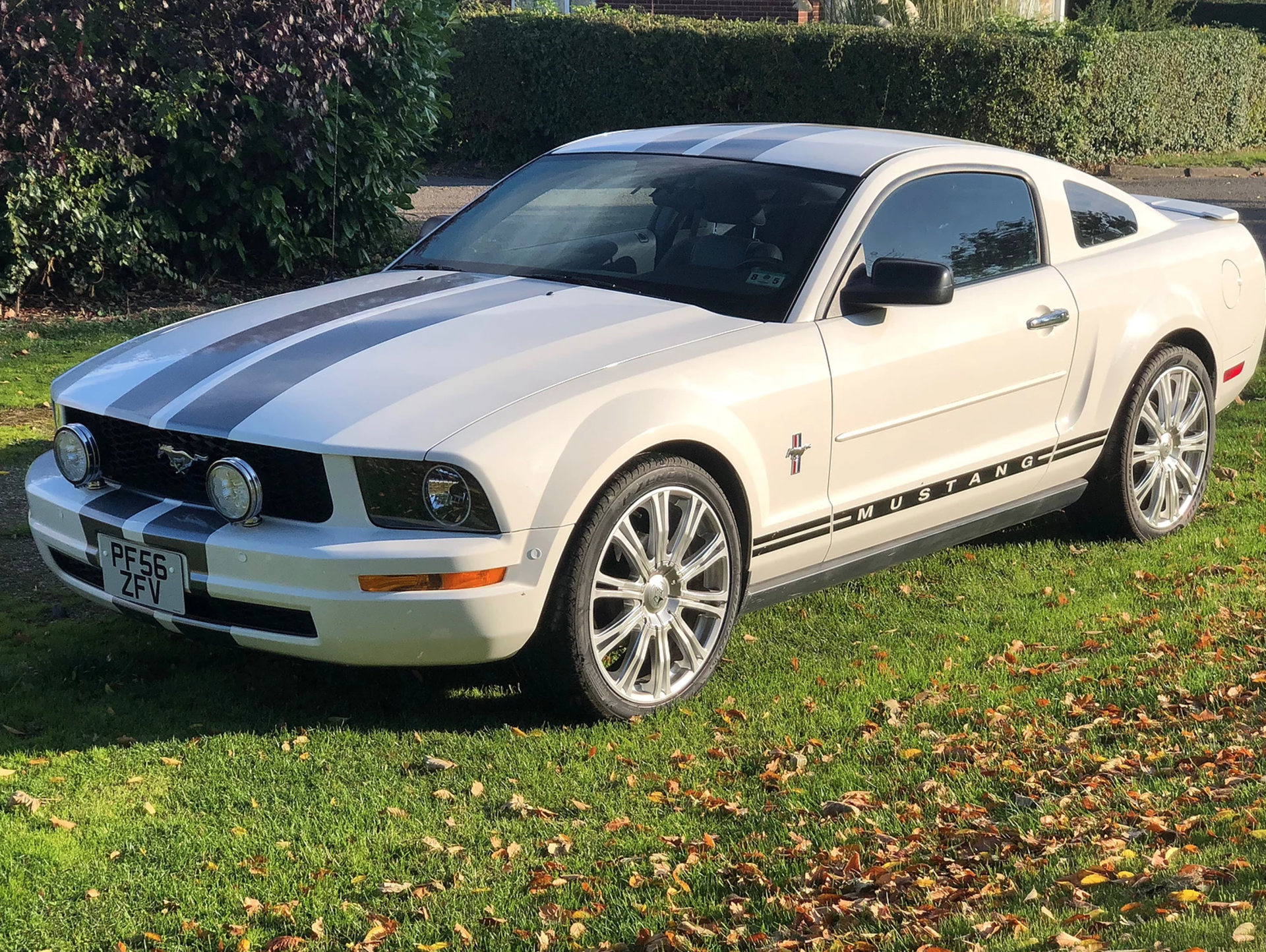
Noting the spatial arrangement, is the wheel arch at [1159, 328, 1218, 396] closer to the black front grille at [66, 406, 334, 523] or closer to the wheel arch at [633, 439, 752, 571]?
the wheel arch at [633, 439, 752, 571]

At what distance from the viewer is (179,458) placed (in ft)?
14.3

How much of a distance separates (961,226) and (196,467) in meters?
2.92

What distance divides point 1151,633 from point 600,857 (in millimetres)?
2500

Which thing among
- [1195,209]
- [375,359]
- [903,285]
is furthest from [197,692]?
[1195,209]

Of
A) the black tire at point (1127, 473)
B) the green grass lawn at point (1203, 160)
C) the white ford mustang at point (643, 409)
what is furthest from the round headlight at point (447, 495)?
the green grass lawn at point (1203, 160)

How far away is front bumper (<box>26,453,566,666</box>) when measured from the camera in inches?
161

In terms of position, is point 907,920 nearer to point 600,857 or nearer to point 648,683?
point 600,857

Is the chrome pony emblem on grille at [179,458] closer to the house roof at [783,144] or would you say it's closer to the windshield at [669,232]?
the windshield at [669,232]

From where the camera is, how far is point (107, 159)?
10539 millimetres

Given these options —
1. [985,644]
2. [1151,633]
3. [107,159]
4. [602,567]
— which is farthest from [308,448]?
[107,159]

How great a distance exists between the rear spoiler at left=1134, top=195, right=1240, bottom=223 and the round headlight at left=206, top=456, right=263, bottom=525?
4435mm

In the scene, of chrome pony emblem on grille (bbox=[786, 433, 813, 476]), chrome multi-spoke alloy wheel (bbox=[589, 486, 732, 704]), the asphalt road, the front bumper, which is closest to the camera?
the front bumper

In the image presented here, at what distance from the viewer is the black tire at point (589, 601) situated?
429 centimetres

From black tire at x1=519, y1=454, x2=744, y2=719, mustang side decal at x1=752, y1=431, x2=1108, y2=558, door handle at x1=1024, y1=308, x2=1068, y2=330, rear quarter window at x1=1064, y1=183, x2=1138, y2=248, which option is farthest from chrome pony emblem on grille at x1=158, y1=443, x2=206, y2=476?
rear quarter window at x1=1064, y1=183, x2=1138, y2=248
